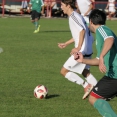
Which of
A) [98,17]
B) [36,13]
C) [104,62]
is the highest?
[98,17]

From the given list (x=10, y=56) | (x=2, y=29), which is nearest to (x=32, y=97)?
(x=10, y=56)

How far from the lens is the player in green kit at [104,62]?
6957 mm

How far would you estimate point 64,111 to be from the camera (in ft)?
28.7

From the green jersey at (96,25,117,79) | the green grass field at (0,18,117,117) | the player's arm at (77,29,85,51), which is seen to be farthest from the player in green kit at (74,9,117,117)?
the player's arm at (77,29,85,51)

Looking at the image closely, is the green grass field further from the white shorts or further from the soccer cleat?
the white shorts

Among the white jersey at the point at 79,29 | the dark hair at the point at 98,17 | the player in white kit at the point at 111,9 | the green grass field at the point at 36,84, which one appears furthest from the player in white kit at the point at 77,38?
the player in white kit at the point at 111,9

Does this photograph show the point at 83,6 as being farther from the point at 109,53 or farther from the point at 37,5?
the point at 109,53

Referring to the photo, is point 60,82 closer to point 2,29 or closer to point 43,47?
point 43,47

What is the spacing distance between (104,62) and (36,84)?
173 inches

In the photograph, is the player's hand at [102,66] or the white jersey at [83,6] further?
the white jersey at [83,6]

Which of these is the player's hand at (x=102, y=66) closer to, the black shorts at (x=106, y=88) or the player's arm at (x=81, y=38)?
the black shorts at (x=106, y=88)

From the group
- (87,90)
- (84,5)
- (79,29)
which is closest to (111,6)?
(84,5)

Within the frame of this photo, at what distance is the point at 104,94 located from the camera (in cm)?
712

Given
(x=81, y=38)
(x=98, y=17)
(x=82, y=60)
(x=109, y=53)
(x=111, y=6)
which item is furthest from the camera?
(x=111, y=6)
